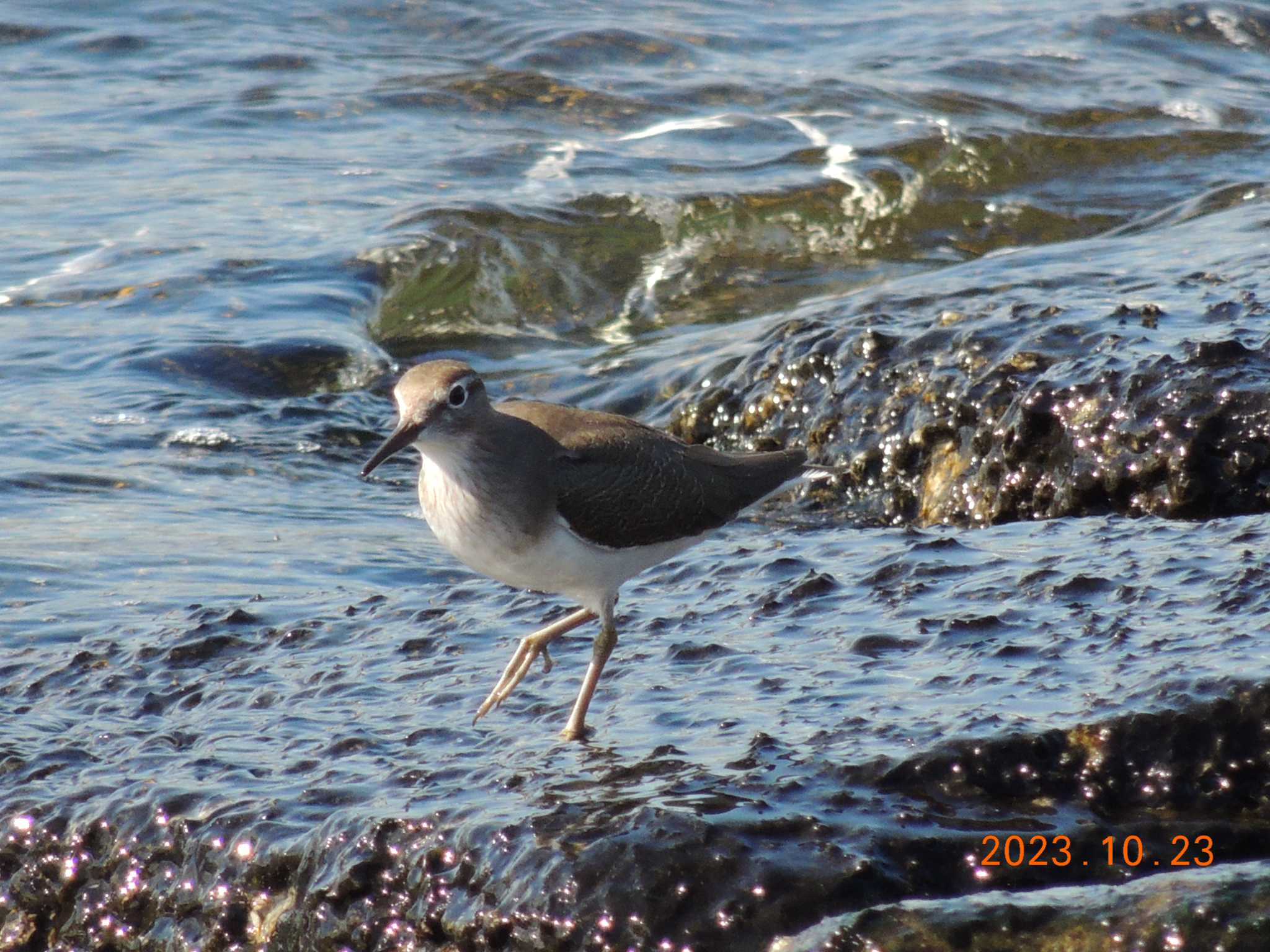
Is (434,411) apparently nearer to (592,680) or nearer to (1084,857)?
(592,680)

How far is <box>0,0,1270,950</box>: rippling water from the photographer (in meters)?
3.83

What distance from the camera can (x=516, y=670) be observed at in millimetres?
5016

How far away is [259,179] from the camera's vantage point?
1309 centimetres

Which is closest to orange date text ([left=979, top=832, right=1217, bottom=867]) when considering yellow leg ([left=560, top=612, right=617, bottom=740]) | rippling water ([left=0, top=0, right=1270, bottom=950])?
rippling water ([left=0, top=0, right=1270, bottom=950])

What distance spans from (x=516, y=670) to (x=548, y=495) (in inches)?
22.3

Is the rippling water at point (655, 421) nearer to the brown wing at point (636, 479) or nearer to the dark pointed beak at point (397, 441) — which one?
the brown wing at point (636, 479)

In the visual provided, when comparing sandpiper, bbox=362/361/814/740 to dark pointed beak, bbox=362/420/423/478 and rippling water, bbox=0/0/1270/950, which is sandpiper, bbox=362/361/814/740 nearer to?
dark pointed beak, bbox=362/420/423/478

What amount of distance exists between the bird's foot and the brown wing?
15.8 inches

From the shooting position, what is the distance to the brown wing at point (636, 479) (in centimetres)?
498

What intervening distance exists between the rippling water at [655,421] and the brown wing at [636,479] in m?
0.39

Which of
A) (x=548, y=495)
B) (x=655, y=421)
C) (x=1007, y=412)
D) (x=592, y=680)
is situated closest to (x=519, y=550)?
(x=548, y=495)

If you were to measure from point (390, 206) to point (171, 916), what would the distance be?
9.22 meters

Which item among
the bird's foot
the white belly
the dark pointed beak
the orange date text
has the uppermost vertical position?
the dark pointed beak

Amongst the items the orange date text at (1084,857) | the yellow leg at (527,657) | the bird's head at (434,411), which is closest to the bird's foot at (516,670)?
the yellow leg at (527,657)
